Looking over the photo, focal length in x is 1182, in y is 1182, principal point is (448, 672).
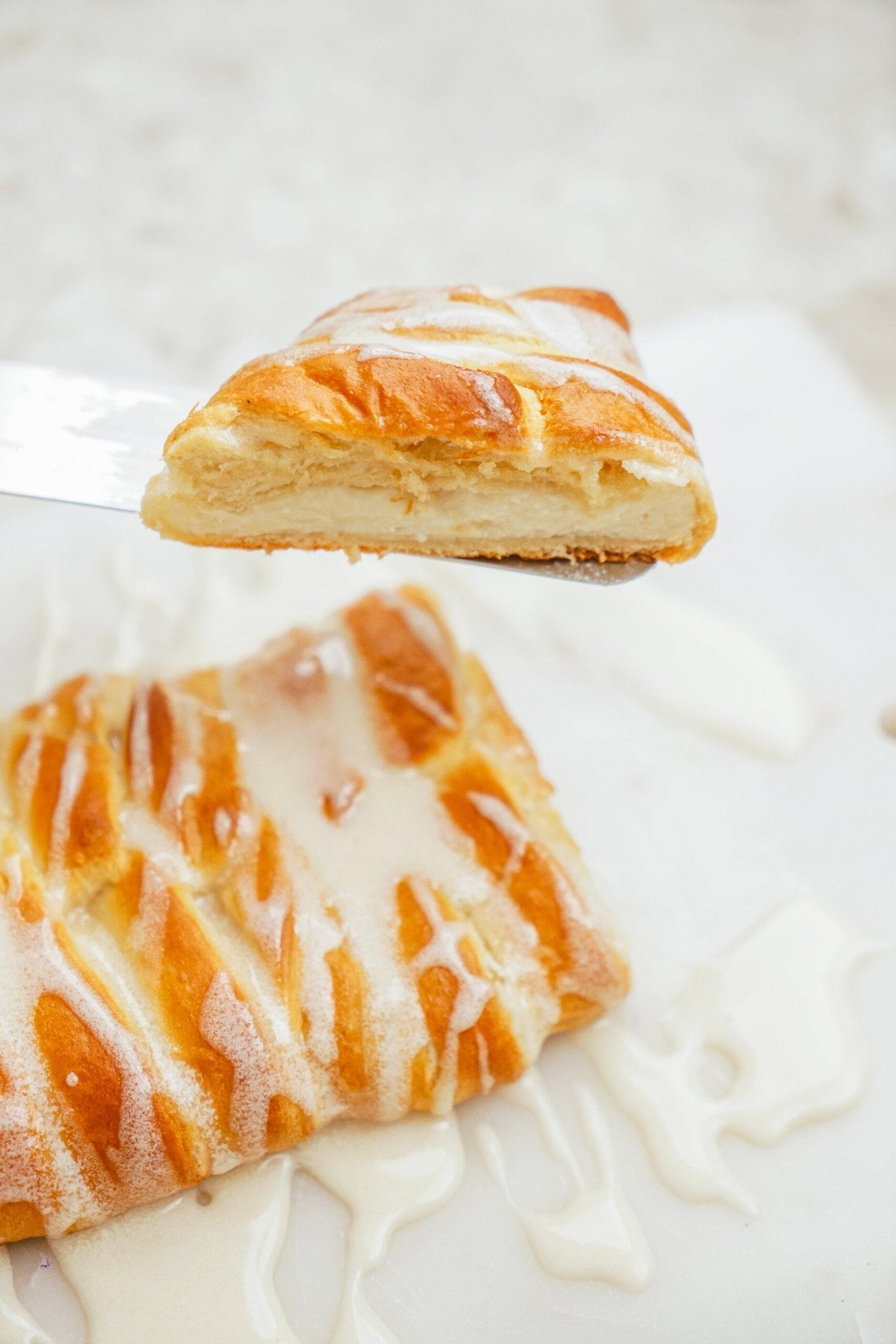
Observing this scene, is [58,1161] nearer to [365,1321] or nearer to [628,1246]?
[365,1321]

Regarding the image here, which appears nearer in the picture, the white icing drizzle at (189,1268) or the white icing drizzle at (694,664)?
the white icing drizzle at (189,1268)

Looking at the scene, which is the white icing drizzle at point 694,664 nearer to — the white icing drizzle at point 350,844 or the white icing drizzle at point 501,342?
the white icing drizzle at point 350,844

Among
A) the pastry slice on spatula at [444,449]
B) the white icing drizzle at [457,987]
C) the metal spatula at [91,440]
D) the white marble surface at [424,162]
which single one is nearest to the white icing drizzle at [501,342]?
the pastry slice on spatula at [444,449]

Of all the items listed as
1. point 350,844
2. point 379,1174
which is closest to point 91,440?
point 350,844

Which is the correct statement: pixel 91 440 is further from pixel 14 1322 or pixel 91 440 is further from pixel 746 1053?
pixel 746 1053

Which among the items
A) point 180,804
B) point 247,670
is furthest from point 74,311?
point 180,804

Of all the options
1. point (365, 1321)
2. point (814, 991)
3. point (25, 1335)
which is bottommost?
point (25, 1335)
